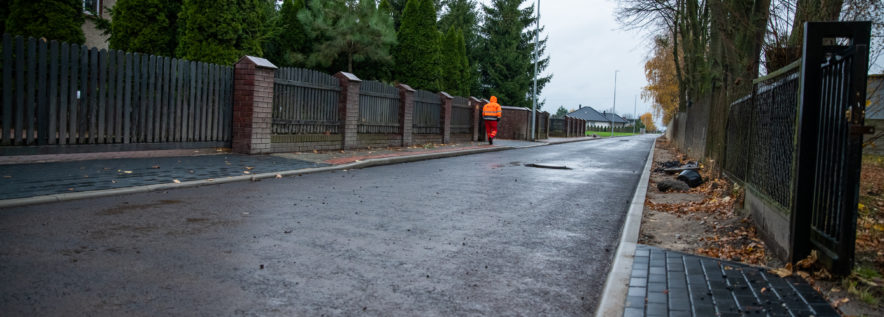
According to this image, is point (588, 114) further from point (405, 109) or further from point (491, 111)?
point (405, 109)

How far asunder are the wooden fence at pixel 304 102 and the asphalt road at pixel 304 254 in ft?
18.9

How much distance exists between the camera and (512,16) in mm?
53781

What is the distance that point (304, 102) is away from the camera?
569 inches

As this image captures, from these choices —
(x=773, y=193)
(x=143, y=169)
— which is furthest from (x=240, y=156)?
(x=773, y=193)

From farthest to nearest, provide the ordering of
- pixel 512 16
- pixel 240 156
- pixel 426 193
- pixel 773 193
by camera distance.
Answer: pixel 512 16 < pixel 240 156 < pixel 426 193 < pixel 773 193

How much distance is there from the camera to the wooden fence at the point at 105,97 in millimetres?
9211

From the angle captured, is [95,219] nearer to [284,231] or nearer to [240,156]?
[284,231]

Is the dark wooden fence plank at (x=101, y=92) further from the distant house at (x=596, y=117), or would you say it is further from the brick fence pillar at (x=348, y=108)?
the distant house at (x=596, y=117)

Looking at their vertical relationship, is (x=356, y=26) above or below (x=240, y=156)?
above

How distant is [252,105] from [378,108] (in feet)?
18.4

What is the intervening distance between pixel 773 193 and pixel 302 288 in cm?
426

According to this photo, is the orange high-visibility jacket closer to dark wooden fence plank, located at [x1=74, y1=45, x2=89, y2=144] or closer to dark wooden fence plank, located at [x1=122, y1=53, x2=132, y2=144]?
dark wooden fence plank, located at [x1=122, y1=53, x2=132, y2=144]

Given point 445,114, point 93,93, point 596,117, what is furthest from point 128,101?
point 596,117

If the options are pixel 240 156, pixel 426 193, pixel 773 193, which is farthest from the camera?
pixel 240 156
